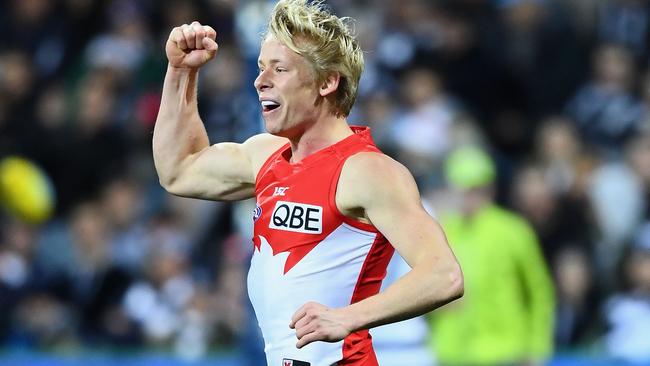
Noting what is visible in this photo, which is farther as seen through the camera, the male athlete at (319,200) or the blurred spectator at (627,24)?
the blurred spectator at (627,24)

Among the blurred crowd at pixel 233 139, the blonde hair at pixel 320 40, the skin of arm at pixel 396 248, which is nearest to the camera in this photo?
the skin of arm at pixel 396 248

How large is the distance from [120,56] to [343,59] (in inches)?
317

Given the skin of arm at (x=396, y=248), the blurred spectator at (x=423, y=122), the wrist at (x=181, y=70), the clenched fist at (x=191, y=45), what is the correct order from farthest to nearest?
the blurred spectator at (x=423, y=122), the wrist at (x=181, y=70), the clenched fist at (x=191, y=45), the skin of arm at (x=396, y=248)

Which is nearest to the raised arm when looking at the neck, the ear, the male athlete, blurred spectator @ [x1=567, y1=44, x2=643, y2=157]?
the male athlete

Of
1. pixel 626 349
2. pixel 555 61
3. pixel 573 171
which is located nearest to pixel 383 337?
pixel 626 349

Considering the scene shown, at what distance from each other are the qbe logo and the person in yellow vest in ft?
15.0

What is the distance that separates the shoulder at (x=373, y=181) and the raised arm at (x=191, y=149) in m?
0.59

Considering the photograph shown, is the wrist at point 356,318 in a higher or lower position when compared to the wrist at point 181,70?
lower

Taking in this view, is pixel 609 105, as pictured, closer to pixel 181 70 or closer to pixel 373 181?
pixel 181 70

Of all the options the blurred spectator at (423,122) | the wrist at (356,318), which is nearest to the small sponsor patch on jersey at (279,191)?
the wrist at (356,318)

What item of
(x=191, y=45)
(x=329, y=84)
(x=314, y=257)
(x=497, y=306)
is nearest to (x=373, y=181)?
(x=314, y=257)

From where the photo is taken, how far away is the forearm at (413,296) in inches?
171

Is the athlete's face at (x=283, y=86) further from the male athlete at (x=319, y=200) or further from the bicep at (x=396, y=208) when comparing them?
the bicep at (x=396, y=208)

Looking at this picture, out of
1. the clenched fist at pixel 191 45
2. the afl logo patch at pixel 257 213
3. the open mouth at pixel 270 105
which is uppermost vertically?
the clenched fist at pixel 191 45
